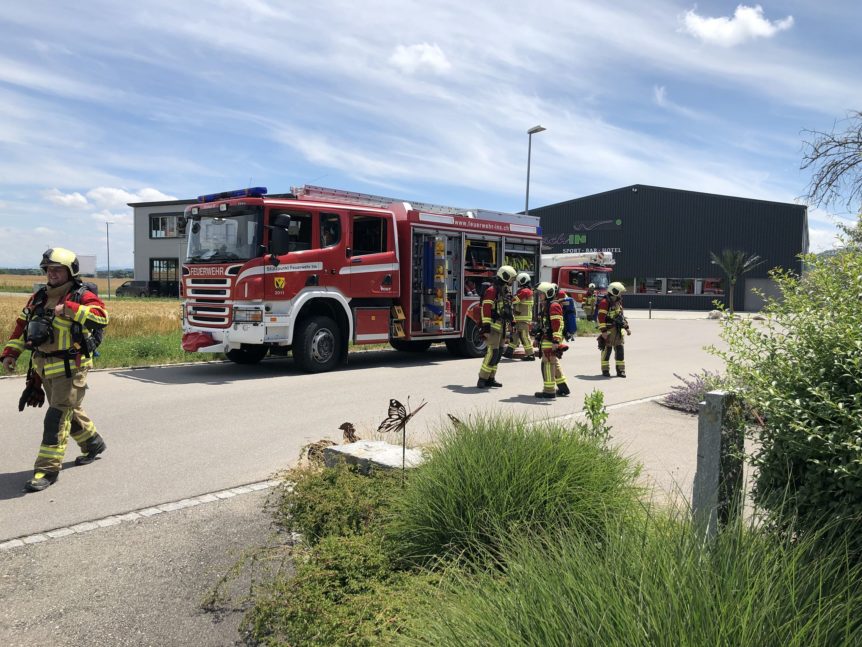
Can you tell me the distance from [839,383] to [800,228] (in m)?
48.2

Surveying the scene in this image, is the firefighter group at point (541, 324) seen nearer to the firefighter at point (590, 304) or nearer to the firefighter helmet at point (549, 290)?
the firefighter helmet at point (549, 290)

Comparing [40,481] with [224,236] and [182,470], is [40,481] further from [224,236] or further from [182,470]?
[224,236]

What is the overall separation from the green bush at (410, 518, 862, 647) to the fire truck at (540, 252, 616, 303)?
83.7ft

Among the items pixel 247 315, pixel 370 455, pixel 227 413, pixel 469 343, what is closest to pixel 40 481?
pixel 370 455

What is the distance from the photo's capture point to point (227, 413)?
8.08 metres

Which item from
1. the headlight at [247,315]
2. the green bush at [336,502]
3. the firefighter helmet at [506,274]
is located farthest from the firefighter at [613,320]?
the green bush at [336,502]

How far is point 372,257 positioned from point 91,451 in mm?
7071

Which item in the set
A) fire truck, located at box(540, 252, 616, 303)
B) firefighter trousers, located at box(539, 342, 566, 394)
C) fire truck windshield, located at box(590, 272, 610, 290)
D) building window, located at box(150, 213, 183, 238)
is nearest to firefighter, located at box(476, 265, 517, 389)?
firefighter trousers, located at box(539, 342, 566, 394)

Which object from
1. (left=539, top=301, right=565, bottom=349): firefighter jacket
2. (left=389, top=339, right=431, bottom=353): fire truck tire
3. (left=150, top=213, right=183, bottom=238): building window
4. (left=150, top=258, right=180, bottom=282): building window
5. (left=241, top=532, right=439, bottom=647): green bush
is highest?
(left=150, top=213, right=183, bottom=238): building window

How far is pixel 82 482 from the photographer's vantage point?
5.37m

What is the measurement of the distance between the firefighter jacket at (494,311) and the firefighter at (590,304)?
17.8m

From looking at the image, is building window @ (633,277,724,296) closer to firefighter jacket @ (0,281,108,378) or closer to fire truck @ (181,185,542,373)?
fire truck @ (181,185,542,373)

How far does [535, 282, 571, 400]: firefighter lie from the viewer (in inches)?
373

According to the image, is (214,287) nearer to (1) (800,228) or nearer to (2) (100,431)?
(2) (100,431)
